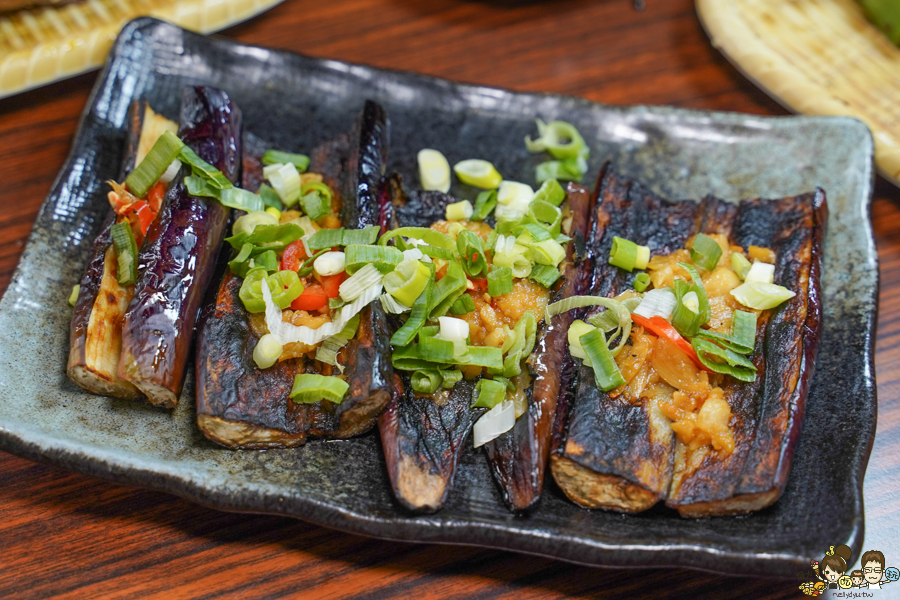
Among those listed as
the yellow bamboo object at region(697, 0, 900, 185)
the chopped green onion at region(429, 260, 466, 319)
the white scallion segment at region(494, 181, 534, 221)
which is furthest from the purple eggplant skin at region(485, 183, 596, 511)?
the yellow bamboo object at region(697, 0, 900, 185)

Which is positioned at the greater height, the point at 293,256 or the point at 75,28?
the point at 75,28

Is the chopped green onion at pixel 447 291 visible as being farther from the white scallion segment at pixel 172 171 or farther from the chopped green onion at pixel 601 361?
the white scallion segment at pixel 172 171

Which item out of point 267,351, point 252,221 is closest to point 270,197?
point 252,221

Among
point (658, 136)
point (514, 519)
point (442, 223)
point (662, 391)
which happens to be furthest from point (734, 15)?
point (514, 519)

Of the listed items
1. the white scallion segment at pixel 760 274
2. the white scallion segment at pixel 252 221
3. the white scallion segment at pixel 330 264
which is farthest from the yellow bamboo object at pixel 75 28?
the white scallion segment at pixel 760 274

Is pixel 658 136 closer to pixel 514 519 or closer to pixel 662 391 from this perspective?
pixel 662 391

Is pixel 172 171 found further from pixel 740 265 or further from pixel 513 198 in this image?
pixel 740 265

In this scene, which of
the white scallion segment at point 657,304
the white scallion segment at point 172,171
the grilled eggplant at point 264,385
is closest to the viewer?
the grilled eggplant at point 264,385
